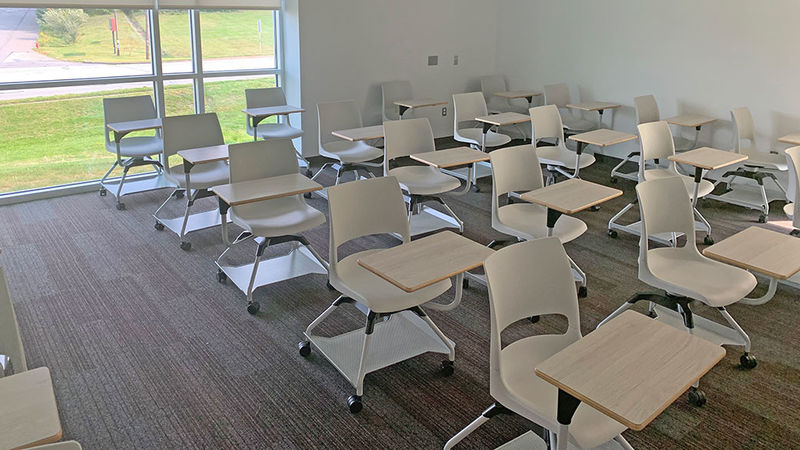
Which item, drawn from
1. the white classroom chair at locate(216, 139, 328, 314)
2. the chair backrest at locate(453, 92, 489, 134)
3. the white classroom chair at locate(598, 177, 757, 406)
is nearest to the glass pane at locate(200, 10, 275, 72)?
the chair backrest at locate(453, 92, 489, 134)

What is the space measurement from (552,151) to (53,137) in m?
5.08

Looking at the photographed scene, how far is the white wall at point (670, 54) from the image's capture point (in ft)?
21.8

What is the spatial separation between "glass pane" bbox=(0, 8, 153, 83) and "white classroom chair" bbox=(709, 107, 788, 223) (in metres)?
6.17

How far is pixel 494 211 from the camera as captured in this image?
14.3ft

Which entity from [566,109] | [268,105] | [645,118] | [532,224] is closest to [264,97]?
[268,105]

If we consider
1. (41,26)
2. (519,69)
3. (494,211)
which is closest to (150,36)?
(41,26)

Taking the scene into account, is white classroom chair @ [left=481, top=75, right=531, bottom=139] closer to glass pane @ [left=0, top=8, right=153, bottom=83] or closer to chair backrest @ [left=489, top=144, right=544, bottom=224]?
chair backrest @ [left=489, top=144, right=544, bottom=224]

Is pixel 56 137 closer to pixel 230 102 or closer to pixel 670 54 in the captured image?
pixel 230 102

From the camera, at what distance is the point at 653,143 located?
5527 millimetres

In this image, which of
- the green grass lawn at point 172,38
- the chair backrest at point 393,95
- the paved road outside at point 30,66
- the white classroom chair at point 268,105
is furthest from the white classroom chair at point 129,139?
the chair backrest at point 393,95

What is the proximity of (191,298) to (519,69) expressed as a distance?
648 cm

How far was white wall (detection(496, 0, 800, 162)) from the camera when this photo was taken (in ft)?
21.8

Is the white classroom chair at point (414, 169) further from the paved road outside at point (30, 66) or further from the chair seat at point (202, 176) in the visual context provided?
the paved road outside at point (30, 66)

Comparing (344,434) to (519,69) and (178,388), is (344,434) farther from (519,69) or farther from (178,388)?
(519,69)
